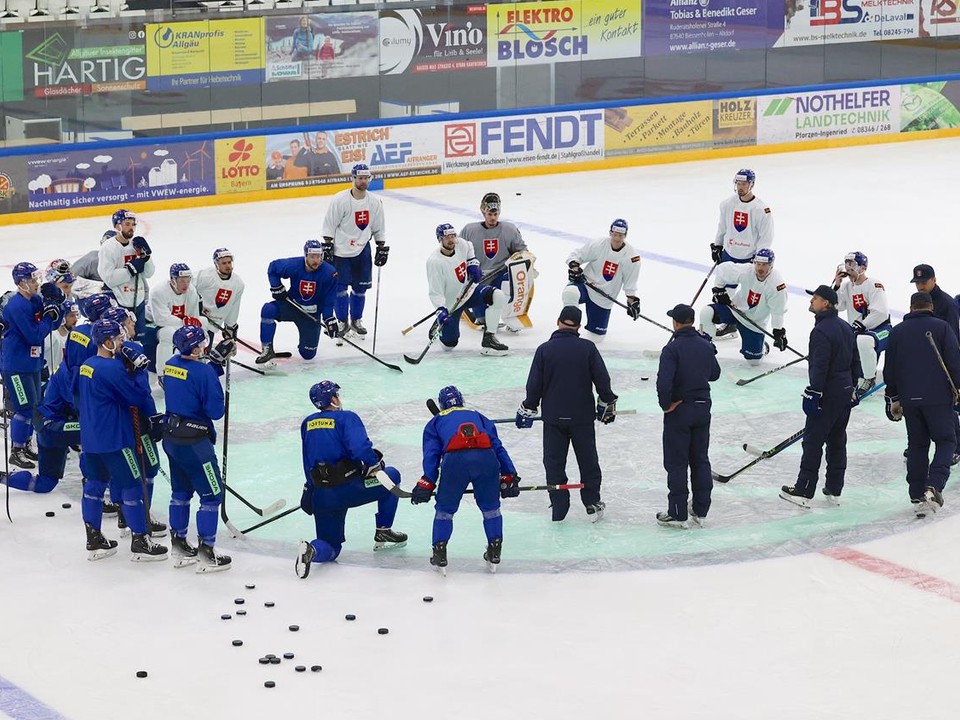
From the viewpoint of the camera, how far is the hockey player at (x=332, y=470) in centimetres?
826

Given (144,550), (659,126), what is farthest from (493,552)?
(659,126)

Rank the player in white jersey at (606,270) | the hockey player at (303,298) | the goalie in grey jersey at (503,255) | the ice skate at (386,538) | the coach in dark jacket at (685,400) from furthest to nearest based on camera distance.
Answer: the goalie in grey jersey at (503,255)
the player in white jersey at (606,270)
the hockey player at (303,298)
the coach in dark jacket at (685,400)
the ice skate at (386,538)

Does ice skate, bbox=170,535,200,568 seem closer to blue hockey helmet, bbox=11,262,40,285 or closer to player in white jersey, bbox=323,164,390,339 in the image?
blue hockey helmet, bbox=11,262,40,285

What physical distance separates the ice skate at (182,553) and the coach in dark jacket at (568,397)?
190cm

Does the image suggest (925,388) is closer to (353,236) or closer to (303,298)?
(303,298)

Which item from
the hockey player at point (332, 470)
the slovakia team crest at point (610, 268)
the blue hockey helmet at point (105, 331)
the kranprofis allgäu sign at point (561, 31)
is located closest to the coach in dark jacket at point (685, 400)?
the hockey player at point (332, 470)

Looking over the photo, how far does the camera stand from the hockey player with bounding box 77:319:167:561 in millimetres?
8406

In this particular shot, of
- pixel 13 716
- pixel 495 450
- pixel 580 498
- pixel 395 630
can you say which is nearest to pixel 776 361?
pixel 580 498

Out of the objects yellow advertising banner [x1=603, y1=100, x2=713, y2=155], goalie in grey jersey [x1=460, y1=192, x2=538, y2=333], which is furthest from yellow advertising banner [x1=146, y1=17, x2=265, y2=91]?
goalie in grey jersey [x1=460, y1=192, x2=538, y2=333]

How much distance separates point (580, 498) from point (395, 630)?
2.15 meters

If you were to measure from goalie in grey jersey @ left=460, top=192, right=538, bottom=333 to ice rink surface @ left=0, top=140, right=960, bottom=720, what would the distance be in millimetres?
585

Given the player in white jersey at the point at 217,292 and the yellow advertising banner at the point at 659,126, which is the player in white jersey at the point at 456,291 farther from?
the yellow advertising banner at the point at 659,126

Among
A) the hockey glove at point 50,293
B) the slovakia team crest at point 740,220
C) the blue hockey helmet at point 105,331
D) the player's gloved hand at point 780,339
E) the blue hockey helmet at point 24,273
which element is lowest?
the player's gloved hand at point 780,339

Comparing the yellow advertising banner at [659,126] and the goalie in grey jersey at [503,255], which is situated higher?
the yellow advertising banner at [659,126]
